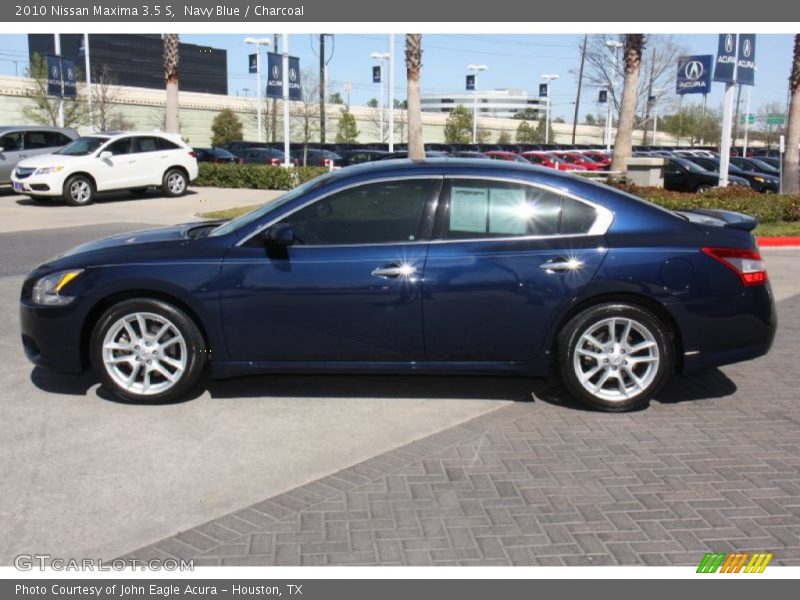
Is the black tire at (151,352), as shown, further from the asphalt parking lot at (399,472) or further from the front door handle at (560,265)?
the front door handle at (560,265)

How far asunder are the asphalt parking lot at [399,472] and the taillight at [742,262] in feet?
3.00

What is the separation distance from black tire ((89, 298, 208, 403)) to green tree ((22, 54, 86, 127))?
4167cm

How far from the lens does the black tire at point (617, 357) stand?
210 inches

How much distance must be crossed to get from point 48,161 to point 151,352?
16252mm

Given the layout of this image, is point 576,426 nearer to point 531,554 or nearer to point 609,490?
point 609,490

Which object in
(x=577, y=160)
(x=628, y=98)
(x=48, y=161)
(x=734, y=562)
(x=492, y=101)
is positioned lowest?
(x=734, y=562)

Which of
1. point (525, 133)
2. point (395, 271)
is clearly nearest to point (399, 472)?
point (395, 271)

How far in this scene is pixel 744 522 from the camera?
392 centimetres

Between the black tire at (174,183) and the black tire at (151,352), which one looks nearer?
A: the black tire at (151,352)

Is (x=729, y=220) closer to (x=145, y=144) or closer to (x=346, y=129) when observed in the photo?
(x=145, y=144)

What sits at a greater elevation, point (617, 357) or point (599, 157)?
point (599, 157)

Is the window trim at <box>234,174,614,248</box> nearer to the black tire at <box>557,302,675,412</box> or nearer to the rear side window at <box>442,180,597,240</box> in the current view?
the rear side window at <box>442,180,597,240</box>

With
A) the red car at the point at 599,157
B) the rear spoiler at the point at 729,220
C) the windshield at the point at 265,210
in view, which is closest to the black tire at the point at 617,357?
the rear spoiler at the point at 729,220

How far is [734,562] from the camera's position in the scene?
11.8ft
